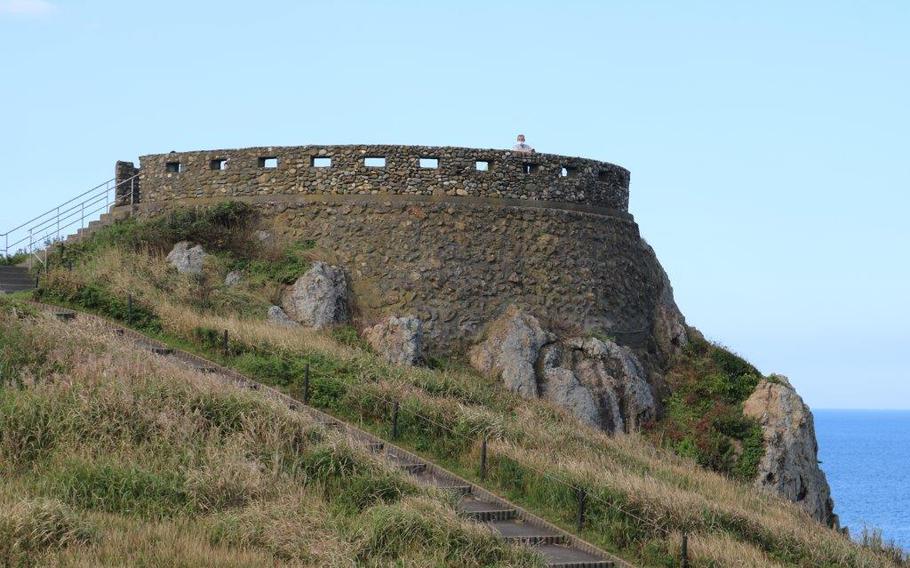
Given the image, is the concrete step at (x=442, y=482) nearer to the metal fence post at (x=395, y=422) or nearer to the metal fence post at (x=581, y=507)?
the metal fence post at (x=395, y=422)

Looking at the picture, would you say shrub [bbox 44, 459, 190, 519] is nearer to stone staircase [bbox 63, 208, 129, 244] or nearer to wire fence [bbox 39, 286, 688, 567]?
wire fence [bbox 39, 286, 688, 567]

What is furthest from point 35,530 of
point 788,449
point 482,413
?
point 788,449

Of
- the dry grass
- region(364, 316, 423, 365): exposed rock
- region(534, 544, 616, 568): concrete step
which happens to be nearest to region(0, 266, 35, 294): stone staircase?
the dry grass

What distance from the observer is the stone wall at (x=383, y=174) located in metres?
29.3

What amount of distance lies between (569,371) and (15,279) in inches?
538

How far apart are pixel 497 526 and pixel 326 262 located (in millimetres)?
12972

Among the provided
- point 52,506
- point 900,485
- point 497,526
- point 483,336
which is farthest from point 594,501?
point 900,485

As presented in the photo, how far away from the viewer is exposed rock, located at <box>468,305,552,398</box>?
2703 centimetres

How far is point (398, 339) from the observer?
2683 centimetres

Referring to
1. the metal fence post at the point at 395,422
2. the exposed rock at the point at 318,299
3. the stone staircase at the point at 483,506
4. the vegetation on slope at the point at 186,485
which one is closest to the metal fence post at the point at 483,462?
the stone staircase at the point at 483,506

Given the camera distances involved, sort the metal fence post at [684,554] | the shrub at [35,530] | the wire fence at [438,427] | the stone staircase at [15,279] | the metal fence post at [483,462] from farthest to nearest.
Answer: the stone staircase at [15,279], the metal fence post at [483,462], the wire fence at [438,427], the metal fence post at [684,554], the shrub at [35,530]

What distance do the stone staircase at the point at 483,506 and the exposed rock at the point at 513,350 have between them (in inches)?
276

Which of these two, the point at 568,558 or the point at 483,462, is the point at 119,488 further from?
the point at 568,558

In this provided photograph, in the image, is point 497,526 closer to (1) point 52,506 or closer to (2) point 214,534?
(2) point 214,534
